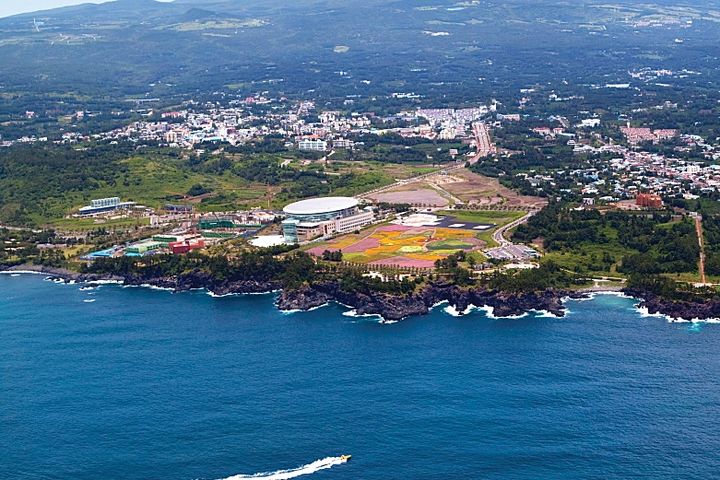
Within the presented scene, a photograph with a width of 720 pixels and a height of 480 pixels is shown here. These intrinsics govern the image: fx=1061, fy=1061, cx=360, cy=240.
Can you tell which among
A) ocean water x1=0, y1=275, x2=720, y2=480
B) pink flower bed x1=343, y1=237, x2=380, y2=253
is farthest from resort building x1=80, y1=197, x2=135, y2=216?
ocean water x1=0, y1=275, x2=720, y2=480

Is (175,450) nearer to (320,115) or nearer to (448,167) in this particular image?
(448,167)

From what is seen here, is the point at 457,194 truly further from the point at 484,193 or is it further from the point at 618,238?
the point at 618,238

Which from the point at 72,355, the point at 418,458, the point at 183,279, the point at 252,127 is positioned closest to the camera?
the point at 418,458

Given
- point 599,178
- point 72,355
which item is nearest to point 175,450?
point 72,355

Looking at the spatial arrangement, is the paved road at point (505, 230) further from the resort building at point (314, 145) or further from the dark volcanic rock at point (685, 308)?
the resort building at point (314, 145)

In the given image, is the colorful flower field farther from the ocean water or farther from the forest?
the ocean water

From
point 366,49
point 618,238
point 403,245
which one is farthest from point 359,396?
point 366,49

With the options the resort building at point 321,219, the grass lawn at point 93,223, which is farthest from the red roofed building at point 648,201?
the grass lawn at point 93,223
